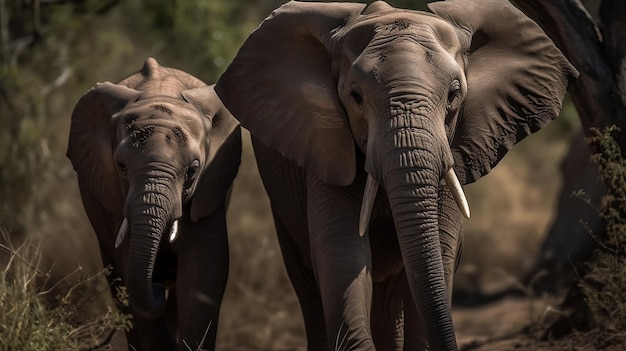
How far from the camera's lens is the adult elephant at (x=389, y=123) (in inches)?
249

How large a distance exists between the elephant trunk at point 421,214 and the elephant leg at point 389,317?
1.35 metres

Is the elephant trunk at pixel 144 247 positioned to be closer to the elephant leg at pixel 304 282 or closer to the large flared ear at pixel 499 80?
the elephant leg at pixel 304 282

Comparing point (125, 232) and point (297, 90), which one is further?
point (125, 232)

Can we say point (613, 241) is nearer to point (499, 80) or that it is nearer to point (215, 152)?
point (499, 80)

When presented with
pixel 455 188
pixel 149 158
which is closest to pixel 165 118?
pixel 149 158

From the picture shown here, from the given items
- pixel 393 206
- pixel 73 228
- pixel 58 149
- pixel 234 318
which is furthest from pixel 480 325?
pixel 393 206

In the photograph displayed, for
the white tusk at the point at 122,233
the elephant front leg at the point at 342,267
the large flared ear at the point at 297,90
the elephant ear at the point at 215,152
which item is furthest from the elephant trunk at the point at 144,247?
the elephant front leg at the point at 342,267

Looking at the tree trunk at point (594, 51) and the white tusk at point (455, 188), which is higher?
the white tusk at point (455, 188)

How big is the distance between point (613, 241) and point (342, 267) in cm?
201

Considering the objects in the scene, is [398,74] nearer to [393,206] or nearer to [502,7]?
[393,206]

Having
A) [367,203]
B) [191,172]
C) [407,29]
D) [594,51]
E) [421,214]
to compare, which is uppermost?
[407,29]

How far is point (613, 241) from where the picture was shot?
8031 millimetres

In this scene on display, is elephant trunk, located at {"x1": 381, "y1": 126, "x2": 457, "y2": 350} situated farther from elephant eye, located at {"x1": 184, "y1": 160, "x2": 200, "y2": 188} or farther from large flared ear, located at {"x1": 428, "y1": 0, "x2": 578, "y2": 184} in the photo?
elephant eye, located at {"x1": 184, "y1": 160, "x2": 200, "y2": 188}

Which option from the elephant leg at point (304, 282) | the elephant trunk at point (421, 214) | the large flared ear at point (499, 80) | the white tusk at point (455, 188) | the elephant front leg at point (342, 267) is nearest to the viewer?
the elephant trunk at point (421, 214)
